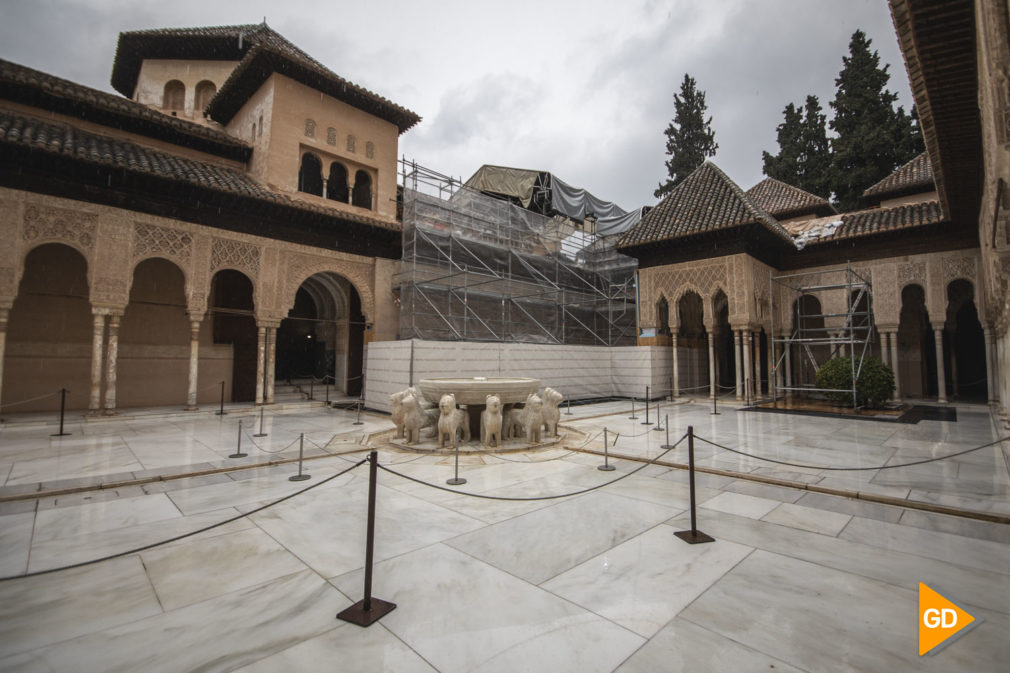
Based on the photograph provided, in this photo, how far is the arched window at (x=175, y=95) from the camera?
16.7m

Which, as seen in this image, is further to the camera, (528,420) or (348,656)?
(528,420)

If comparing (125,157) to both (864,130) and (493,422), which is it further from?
(864,130)

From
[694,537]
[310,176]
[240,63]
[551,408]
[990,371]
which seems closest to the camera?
[694,537]

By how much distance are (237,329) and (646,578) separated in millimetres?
14699

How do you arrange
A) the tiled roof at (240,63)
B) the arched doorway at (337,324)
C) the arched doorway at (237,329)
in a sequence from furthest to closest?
the arched doorway at (337,324), the arched doorway at (237,329), the tiled roof at (240,63)

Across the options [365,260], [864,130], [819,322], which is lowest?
[819,322]

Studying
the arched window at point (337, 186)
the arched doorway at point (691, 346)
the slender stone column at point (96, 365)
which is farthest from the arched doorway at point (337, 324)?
the arched doorway at point (691, 346)

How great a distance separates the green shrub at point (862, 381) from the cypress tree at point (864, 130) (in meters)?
15.7

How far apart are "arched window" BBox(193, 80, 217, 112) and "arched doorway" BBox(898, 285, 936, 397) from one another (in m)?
26.0

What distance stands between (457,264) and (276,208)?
5.27 metres

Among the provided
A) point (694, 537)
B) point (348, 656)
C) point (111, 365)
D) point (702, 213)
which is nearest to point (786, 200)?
point (702, 213)

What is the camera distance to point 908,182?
1634 cm

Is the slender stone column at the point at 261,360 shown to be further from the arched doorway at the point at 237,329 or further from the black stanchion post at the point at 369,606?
the black stanchion post at the point at 369,606

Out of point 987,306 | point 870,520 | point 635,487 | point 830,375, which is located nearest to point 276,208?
point 635,487
